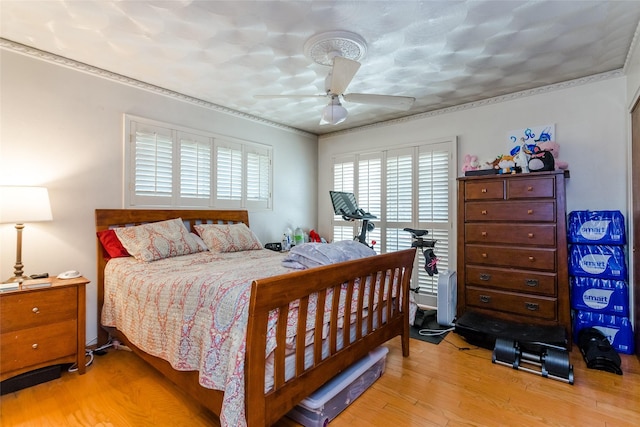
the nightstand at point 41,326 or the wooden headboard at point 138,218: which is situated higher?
the wooden headboard at point 138,218

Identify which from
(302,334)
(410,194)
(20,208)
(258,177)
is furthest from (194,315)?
(410,194)

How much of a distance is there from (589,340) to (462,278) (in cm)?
106

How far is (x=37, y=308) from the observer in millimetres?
2207

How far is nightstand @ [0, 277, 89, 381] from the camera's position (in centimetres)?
209

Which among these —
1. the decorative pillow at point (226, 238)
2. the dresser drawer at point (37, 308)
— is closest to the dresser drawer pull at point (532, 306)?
the decorative pillow at point (226, 238)

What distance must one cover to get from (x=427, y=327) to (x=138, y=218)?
3143 mm

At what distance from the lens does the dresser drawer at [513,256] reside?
2.85 metres

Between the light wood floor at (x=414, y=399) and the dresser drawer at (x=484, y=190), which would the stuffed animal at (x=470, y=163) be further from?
the light wood floor at (x=414, y=399)

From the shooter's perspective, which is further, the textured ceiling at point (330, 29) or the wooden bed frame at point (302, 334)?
the textured ceiling at point (330, 29)

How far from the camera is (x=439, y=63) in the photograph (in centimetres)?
277

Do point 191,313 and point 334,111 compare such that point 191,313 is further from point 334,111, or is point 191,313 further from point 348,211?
point 348,211

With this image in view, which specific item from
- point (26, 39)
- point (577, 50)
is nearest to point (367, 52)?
point (577, 50)

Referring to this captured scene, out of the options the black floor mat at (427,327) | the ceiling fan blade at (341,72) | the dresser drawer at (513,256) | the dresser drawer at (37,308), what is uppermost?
the ceiling fan blade at (341,72)

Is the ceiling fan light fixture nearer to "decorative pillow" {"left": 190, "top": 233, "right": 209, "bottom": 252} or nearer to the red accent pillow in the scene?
"decorative pillow" {"left": 190, "top": 233, "right": 209, "bottom": 252}
